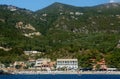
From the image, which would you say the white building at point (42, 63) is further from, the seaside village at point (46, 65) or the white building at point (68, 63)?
the white building at point (68, 63)

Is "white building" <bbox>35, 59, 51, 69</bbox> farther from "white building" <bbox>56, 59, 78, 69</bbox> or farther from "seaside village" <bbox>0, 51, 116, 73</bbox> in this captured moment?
"white building" <bbox>56, 59, 78, 69</bbox>

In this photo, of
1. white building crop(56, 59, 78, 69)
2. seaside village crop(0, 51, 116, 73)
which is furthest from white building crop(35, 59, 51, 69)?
white building crop(56, 59, 78, 69)

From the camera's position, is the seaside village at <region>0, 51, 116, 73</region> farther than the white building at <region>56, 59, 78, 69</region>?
No

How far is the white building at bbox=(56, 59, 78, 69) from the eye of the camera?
15825 centimetres

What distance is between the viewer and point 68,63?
16525 centimetres

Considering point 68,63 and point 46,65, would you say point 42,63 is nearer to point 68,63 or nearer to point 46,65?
point 46,65

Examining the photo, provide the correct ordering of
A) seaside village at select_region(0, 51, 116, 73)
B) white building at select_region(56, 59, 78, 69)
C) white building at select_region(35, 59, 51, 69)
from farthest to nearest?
white building at select_region(56, 59, 78, 69) → white building at select_region(35, 59, 51, 69) → seaside village at select_region(0, 51, 116, 73)

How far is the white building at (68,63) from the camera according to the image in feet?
519

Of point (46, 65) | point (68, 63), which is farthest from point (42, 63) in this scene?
point (68, 63)

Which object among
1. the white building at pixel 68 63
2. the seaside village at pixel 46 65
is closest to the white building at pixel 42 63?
the seaside village at pixel 46 65

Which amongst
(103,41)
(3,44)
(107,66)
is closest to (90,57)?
(107,66)

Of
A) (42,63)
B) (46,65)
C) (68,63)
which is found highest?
(42,63)

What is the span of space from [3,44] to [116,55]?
6088 cm

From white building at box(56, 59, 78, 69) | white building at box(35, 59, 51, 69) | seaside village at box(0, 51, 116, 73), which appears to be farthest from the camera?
white building at box(56, 59, 78, 69)
